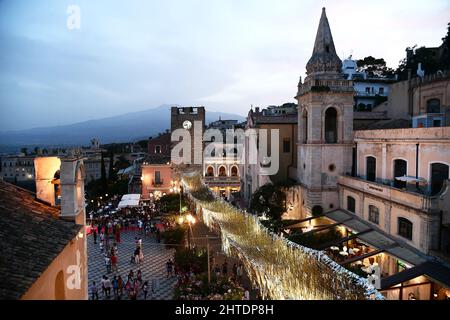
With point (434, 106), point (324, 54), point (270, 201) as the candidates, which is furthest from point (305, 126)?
point (434, 106)

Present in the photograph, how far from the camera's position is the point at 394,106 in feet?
125

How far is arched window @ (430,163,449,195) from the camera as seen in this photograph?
19.7 metres

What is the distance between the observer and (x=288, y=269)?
37.2 ft

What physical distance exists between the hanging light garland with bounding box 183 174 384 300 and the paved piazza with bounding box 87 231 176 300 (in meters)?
4.47

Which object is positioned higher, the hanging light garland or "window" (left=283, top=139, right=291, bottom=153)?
"window" (left=283, top=139, right=291, bottom=153)

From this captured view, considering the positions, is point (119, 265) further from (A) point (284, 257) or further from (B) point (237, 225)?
(A) point (284, 257)

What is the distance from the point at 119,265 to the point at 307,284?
52.8 ft

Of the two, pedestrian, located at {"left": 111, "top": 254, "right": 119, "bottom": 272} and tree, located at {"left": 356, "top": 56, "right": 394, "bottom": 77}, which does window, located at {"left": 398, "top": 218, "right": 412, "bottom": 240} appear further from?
tree, located at {"left": 356, "top": 56, "right": 394, "bottom": 77}

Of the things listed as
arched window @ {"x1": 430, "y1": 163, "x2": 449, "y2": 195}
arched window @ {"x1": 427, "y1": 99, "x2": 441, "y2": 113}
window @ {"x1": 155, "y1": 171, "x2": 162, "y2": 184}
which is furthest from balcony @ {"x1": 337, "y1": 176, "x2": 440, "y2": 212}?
window @ {"x1": 155, "y1": 171, "x2": 162, "y2": 184}

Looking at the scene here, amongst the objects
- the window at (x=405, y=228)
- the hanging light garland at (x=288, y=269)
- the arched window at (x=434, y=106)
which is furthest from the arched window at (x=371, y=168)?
the hanging light garland at (x=288, y=269)

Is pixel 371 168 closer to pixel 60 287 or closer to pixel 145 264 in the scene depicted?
pixel 145 264

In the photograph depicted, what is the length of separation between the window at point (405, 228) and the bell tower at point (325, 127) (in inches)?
367

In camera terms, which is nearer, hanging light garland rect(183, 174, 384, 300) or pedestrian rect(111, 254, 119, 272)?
hanging light garland rect(183, 174, 384, 300)
